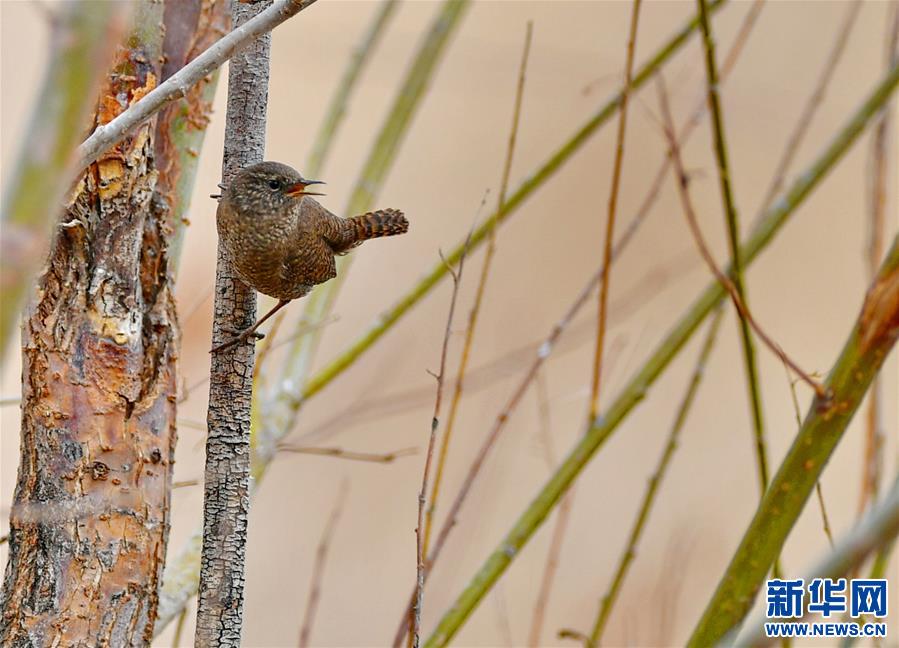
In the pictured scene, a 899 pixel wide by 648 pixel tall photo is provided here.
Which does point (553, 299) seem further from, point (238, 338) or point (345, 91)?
point (238, 338)

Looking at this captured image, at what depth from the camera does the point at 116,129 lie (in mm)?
946

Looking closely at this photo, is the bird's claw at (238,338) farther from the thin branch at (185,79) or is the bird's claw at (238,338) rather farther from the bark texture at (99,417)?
the thin branch at (185,79)

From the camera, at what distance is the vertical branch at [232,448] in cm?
135

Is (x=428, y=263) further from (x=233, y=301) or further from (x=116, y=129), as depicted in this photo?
(x=116, y=129)

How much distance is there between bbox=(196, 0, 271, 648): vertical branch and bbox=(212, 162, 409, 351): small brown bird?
5 centimetres

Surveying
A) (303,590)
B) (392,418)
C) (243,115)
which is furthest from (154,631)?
(392,418)

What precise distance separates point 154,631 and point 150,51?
96 cm

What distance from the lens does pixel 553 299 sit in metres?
3.40

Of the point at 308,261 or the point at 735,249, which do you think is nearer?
the point at 735,249

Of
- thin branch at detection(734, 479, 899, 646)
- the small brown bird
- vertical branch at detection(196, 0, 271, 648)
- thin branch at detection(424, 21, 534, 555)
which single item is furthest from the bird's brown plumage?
thin branch at detection(734, 479, 899, 646)

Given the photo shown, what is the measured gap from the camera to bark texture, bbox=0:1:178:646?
140 cm

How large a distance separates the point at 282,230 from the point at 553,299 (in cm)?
176

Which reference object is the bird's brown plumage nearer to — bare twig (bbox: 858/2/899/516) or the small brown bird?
the small brown bird

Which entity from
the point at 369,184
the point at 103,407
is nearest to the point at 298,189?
the point at 369,184
